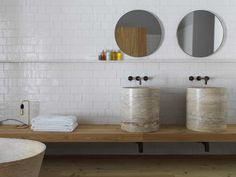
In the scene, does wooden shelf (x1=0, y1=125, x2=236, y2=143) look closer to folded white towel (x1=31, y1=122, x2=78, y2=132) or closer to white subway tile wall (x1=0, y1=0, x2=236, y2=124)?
folded white towel (x1=31, y1=122, x2=78, y2=132)

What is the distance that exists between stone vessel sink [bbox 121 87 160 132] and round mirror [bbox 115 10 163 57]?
26.1 inches

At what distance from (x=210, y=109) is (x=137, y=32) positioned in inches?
49.3

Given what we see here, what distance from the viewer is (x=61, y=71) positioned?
3082mm

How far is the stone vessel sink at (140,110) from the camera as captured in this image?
101 inches

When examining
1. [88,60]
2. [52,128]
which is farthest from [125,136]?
[88,60]

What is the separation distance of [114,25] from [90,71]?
64 centimetres

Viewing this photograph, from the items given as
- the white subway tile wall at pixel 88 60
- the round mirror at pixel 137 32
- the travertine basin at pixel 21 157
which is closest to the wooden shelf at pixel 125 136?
the white subway tile wall at pixel 88 60

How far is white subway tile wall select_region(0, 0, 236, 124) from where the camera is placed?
3.05m

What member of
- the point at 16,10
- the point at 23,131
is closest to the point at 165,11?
the point at 16,10

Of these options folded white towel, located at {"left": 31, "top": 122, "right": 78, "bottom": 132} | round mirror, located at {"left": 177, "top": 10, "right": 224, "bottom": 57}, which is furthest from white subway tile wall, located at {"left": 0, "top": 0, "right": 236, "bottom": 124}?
folded white towel, located at {"left": 31, "top": 122, "right": 78, "bottom": 132}

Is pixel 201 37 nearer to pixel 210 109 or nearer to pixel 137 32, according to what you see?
pixel 137 32

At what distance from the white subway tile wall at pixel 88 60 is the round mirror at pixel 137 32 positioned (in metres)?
0.08

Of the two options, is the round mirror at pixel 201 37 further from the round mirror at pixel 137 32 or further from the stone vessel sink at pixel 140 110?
the stone vessel sink at pixel 140 110

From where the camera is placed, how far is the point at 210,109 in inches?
101
